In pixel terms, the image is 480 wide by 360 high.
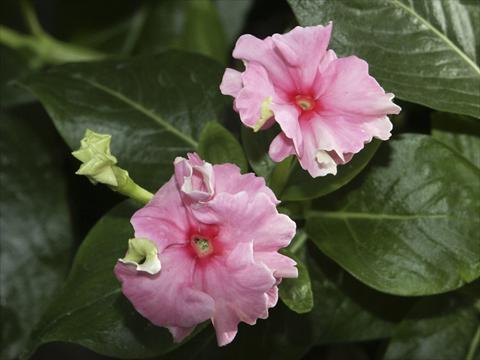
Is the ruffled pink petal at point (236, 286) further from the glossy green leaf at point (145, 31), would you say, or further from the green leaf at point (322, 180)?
the glossy green leaf at point (145, 31)

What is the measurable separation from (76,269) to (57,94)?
0.65 ft

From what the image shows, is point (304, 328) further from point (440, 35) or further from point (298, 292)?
Result: point (440, 35)

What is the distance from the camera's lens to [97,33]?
1.38m

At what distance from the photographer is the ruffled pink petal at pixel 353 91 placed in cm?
64

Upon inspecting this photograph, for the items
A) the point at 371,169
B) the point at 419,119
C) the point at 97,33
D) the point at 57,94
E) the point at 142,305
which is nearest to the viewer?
the point at 142,305

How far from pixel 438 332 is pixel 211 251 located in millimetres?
349

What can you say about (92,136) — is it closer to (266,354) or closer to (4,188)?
(266,354)

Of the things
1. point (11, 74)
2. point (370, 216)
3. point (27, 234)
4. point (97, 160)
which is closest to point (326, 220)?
point (370, 216)

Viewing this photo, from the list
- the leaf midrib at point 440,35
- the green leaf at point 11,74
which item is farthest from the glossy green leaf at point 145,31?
the leaf midrib at point 440,35

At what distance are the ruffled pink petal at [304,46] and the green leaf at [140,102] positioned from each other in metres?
0.26

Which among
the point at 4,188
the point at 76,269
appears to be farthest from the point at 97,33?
the point at 76,269

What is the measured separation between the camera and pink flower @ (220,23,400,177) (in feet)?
2.10

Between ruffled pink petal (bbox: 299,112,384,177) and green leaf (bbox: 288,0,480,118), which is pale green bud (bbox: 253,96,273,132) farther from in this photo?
green leaf (bbox: 288,0,480,118)

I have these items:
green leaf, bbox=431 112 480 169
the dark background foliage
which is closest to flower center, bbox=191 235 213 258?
the dark background foliage
